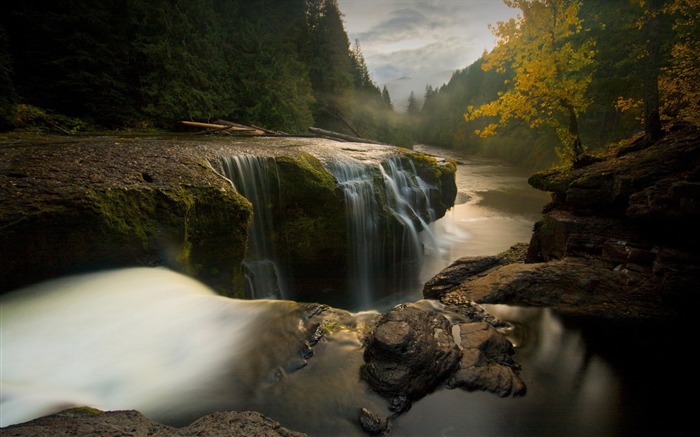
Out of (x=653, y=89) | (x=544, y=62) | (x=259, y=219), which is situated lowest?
(x=259, y=219)

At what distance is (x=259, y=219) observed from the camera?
7324 mm

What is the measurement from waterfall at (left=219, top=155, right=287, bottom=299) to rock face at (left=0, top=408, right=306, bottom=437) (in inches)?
196

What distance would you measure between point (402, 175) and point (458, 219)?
6717 millimetres

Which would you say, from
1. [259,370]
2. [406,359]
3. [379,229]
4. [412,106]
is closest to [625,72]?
[379,229]

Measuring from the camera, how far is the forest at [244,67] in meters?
8.30

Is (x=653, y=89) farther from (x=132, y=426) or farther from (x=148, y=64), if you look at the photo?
(x=148, y=64)

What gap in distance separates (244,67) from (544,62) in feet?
48.7

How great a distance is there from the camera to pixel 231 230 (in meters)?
5.21

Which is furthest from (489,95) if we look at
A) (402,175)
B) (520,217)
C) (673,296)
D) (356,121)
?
(673,296)

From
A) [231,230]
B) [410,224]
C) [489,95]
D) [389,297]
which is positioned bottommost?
[389,297]

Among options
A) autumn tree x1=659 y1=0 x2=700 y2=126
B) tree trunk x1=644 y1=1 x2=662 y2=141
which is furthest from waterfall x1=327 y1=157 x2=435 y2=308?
autumn tree x1=659 y1=0 x2=700 y2=126

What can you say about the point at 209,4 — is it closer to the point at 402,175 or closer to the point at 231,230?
the point at 402,175

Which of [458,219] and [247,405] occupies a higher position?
[247,405]

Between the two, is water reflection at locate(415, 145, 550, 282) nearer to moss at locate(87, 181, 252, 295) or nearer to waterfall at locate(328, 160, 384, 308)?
waterfall at locate(328, 160, 384, 308)
